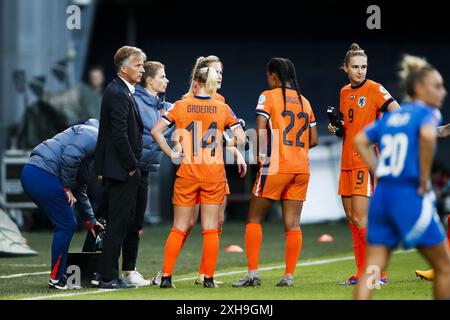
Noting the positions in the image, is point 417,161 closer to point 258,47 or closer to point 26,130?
point 26,130

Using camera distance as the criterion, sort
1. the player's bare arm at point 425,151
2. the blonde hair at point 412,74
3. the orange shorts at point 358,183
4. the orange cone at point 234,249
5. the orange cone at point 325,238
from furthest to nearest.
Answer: the orange cone at point 325,238 → the orange cone at point 234,249 → the orange shorts at point 358,183 → the blonde hair at point 412,74 → the player's bare arm at point 425,151

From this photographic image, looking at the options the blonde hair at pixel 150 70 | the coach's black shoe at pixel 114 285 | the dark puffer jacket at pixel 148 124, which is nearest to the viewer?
the coach's black shoe at pixel 114 285

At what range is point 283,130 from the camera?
32.2ft

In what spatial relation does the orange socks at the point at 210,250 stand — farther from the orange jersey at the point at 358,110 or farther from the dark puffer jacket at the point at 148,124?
the orange jersey at the point at 358,110

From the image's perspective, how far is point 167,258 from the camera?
9469 millimetres

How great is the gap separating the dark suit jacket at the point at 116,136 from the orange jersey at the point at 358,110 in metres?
2.10

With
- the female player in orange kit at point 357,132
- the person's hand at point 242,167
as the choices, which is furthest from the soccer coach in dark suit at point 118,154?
the female player in orange kit at point 357,132

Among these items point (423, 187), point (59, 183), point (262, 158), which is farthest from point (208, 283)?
point (423, 187)

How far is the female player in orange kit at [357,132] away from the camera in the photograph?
10.1 meters

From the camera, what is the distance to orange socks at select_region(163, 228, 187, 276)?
9477 millimetres

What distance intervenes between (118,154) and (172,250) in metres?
0.99

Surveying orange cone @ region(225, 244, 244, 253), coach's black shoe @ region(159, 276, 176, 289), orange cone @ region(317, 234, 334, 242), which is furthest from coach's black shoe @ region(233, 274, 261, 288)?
orange cone @ region(317, 234, 334, 242)

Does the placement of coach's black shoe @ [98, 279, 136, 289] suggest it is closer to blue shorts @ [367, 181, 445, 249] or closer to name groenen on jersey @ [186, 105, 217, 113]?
name groenen on jersey @ [186, 105, 217, 113]

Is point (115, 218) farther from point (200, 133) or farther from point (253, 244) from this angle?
point (253, 244)
